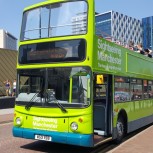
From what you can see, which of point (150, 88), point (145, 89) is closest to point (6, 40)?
point (150, 88)

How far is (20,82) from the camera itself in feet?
31.7

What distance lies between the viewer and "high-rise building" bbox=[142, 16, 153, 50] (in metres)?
20.1

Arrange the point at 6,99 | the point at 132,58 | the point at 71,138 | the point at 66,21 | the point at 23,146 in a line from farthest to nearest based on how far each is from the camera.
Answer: the point at 6,99 → the point at 132,58 → the point at 23,146 → the point at 66,21 → the point at 71,138

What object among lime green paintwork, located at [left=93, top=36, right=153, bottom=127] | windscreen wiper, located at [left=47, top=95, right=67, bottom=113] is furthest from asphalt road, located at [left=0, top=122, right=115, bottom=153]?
windscreen wiper, located at [left=47, top=95, right=67, bottom=113]

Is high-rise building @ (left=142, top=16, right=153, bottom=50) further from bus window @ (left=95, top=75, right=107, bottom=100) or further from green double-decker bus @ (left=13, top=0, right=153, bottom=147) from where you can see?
bus window @ (left=95, top=75, right=107, bottom=100)

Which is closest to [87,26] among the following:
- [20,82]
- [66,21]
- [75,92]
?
[66,21]

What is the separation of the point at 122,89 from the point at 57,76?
2.98m

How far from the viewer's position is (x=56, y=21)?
9523 millimetres

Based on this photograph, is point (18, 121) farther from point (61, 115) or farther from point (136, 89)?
point (136, 89)

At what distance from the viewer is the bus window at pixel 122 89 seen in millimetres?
10820

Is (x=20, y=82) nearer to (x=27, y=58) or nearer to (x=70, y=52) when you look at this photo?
(x=27, y=58)

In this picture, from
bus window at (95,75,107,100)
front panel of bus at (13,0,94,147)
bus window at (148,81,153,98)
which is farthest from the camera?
bus window at (148,81,153,98)

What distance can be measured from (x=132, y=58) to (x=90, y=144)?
4739mm

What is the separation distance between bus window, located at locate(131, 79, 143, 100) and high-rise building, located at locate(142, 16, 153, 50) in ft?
22.7
